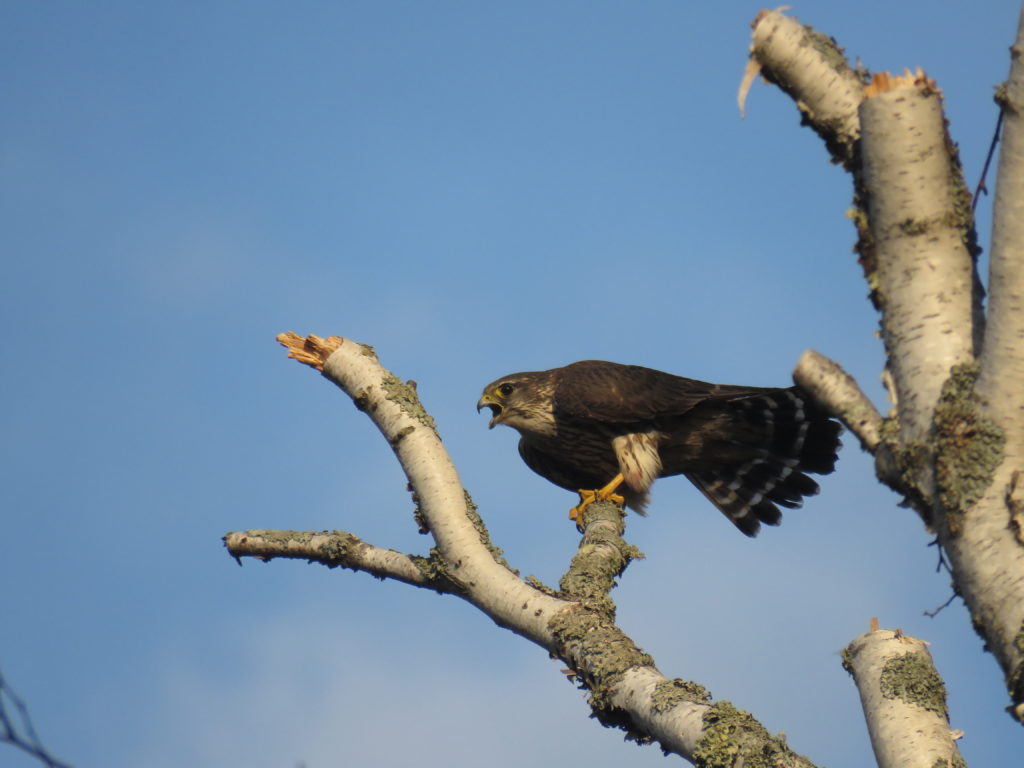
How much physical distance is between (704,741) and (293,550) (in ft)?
7.17

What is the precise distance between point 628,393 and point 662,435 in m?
0.40

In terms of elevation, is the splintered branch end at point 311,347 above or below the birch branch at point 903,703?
above

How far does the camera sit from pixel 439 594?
3.73 m

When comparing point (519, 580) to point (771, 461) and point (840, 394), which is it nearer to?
point (840, 394)

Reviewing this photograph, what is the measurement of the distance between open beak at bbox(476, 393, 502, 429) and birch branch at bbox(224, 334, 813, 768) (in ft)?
6.82

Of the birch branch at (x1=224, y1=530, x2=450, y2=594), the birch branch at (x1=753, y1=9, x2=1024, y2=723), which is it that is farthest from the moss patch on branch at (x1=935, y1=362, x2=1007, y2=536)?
the birch branch at (x1=224, y1=530, x2=450, y2=594)

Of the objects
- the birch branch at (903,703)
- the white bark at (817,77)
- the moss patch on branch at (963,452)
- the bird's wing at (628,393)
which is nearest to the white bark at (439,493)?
the birch branch at (903,703)

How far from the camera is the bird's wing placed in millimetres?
6250

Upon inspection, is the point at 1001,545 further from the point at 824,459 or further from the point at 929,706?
the point at 824,459

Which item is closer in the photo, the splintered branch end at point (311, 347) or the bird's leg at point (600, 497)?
the splintered branch end at point (311, 347)

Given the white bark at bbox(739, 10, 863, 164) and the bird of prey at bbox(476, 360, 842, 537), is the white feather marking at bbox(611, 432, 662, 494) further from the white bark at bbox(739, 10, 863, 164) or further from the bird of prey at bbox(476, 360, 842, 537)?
the white bark at bbox(739, 10, 863, 164)

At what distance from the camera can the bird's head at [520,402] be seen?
6.63 metres

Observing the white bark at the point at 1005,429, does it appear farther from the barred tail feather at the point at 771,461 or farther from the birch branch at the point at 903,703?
the barred tail feather at the point at 771,461

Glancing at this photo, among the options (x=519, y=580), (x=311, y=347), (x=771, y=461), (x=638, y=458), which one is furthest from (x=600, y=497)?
(x=519, y=580)
